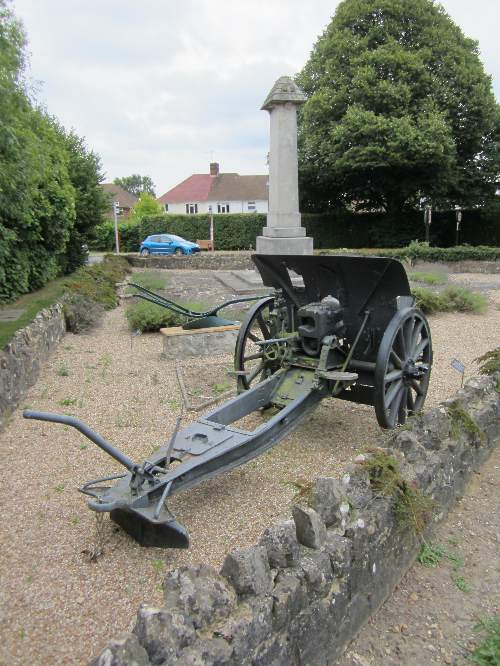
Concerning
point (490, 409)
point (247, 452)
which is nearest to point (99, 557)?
point (247, 452)

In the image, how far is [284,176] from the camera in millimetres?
12312

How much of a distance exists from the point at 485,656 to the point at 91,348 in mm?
6872

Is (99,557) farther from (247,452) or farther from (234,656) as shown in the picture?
(234,656)

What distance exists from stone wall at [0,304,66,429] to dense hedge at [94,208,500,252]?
670 inches

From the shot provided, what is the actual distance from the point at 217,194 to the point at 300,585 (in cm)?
5328

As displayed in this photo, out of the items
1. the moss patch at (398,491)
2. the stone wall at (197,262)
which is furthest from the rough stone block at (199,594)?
the stone wall at (197,262)

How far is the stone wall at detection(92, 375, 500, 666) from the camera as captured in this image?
1831 millimetres

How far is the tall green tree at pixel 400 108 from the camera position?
2233cm

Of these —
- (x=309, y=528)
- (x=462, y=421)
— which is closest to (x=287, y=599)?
(x=309, y=528)

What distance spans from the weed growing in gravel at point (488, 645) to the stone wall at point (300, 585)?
18.4 inches

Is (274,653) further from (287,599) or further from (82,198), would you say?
(82,198)

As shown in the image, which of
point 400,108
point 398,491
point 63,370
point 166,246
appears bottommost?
point 63,370

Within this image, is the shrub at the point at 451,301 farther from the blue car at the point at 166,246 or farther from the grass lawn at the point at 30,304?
the blue car at the point at 166,246

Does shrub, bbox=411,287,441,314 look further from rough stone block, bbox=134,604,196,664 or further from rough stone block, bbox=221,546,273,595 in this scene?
rough stone block, bbox=134,604,196,664
